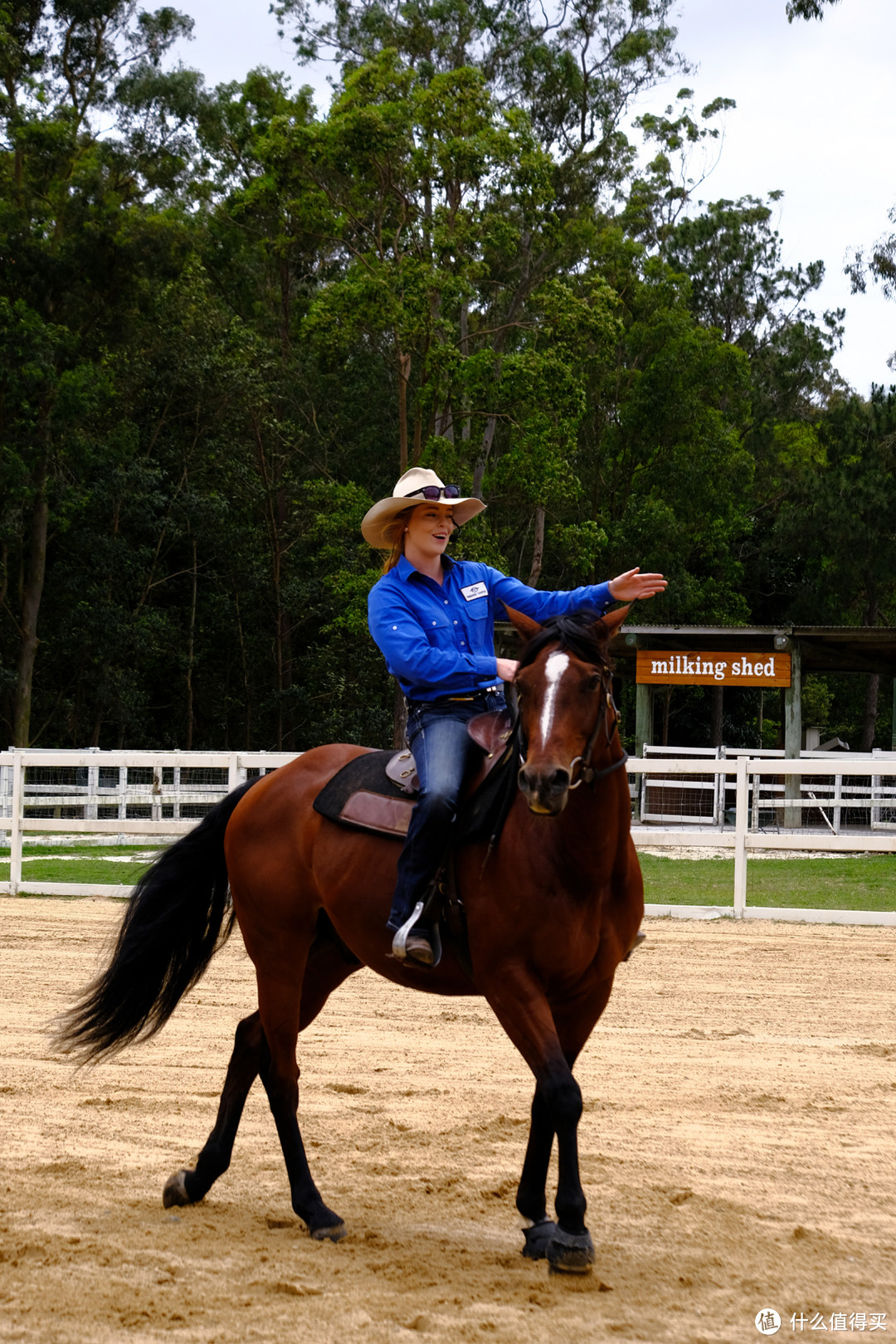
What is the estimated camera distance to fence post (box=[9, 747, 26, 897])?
521 inches

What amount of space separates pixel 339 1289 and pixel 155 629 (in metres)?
31.4

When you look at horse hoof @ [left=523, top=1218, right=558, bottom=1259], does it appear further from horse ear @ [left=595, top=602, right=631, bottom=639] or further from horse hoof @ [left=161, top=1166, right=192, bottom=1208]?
horse ear @ [left=595, top=602, right=631, bottom=639]

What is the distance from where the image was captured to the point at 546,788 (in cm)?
343

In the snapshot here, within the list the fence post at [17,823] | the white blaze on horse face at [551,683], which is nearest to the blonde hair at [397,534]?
the white blaze on horse face at [551,683]

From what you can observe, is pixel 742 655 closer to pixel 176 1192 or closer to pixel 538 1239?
pixel 176 1192

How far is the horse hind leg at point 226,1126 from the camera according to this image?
14.5ft

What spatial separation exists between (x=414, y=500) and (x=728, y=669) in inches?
890

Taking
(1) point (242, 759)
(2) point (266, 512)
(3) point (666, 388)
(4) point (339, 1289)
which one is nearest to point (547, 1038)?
(4) point (339, 1289)

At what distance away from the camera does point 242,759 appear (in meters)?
13.2

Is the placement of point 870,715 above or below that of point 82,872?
above

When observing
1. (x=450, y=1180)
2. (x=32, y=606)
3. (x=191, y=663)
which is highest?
(x=32, y=606)

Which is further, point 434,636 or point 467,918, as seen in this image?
point 434,636

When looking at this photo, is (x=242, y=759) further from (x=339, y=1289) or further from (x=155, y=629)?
(x=155, y=629)

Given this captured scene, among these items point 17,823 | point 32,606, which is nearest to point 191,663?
point 32,606
